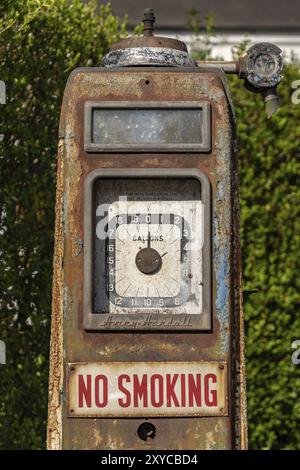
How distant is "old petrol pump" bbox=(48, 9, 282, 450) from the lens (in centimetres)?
439

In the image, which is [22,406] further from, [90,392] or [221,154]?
[221,154]

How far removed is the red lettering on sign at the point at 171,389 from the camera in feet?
14.4

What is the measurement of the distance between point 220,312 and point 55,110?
8.86ft

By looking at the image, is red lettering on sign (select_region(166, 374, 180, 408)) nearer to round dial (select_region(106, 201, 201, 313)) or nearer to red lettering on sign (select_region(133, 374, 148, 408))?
red lettering on sign (select_region(133, 374, 148, 408))

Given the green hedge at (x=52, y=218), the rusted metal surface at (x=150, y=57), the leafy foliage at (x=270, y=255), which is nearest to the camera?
the rusted metal surface at (x=150, y=57)

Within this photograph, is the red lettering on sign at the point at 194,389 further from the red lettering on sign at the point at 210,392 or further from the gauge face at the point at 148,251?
the gauge face at the point at 148,251

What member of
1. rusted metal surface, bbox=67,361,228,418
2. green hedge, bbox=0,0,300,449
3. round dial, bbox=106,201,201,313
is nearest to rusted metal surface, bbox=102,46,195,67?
round dial, bbox=106,201,201,313

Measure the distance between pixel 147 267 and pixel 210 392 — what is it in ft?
1.89

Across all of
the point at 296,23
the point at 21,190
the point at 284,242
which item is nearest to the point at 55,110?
the point at 21,190

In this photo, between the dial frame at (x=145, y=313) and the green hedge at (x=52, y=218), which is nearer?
the dial frame at (x=145, y=313)

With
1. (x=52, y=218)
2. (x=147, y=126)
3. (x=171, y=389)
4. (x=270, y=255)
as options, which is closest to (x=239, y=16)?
(x=270, y=255)

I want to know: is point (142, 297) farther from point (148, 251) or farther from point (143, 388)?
point (143, 388)

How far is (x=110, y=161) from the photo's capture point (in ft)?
14.6

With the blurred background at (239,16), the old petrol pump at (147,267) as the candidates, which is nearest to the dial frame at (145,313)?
the old petrol pump at (147,267)
